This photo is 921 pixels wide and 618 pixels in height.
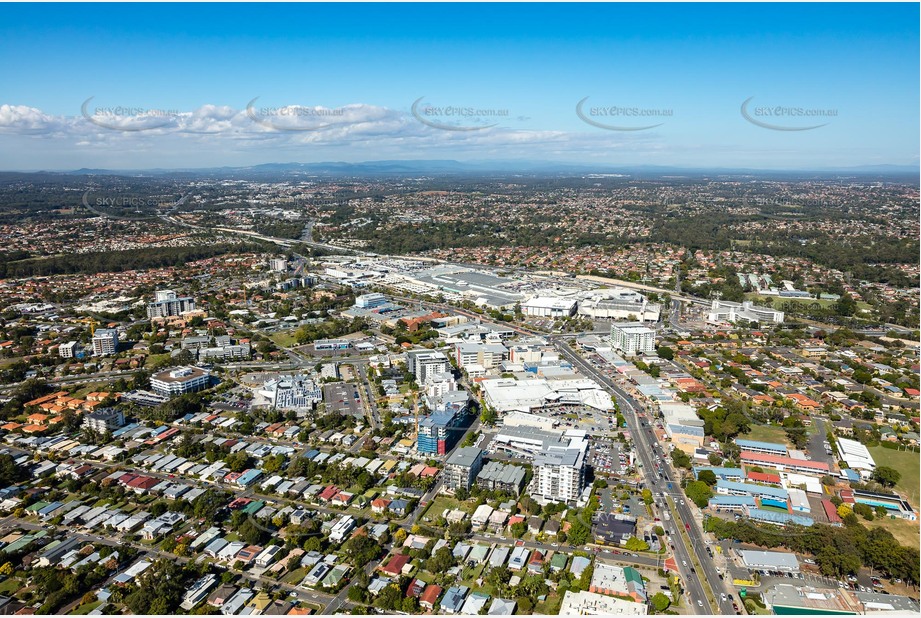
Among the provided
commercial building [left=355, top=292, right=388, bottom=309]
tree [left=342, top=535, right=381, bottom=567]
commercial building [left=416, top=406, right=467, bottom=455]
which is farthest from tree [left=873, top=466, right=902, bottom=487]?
commercial building [left=355, top=292, right=388, bottom=309]

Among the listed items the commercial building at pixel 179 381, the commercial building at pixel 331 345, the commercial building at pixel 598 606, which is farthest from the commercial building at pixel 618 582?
the commercial building at pixel 331 345

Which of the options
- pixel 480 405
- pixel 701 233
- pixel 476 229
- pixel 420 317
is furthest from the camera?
pixel 476 229

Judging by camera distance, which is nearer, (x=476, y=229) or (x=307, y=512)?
(x=307, y=512)

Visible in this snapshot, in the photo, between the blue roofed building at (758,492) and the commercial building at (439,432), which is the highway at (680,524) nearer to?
the blue roofed building at (758,492)

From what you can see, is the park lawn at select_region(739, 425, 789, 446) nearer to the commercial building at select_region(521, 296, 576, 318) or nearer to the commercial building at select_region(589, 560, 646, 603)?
the commercial building at select_region(589, 560, 646, 603)

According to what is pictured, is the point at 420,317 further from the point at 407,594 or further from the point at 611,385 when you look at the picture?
the point at 407,594

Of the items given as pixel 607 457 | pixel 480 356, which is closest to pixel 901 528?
pixel 607 457

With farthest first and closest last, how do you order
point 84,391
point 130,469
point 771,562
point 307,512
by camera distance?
point 84,391, point 130,469, point 307,512, point 771,562

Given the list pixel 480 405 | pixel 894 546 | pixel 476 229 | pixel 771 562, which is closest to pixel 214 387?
pixel 480 405
